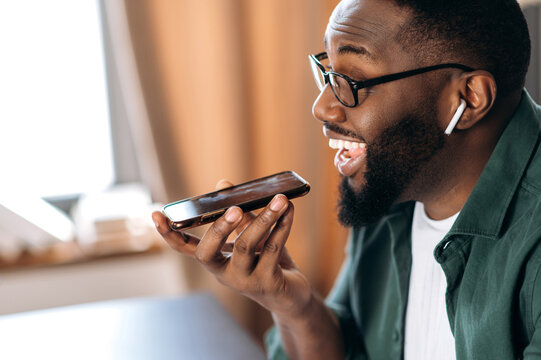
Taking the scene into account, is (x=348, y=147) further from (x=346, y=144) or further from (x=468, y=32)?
(x=468, y=32)

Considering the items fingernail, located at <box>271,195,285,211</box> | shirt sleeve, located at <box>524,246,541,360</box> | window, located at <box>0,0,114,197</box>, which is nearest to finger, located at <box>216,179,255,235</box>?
fingernail, located at <box>271,195,285,211</box>

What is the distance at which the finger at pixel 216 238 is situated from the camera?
797mm

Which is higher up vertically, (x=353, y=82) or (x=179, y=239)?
Result: (x=353, y=82)

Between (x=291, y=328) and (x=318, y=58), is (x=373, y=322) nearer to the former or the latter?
(x=291, y=328)

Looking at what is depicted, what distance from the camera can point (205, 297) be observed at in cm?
140

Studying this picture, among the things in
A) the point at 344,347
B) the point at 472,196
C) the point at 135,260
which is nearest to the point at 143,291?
the point at 135,260

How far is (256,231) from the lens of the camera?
31.8 inches

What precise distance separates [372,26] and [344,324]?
25.4 inches

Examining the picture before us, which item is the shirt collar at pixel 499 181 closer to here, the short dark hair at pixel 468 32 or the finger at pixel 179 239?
the short dark hair at pixel 468 32

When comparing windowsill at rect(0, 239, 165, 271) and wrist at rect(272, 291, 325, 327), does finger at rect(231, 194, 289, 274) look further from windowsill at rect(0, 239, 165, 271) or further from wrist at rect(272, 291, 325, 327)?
windowsill at rect(0, 239, 165, 271)

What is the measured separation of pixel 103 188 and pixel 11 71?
1.83ft

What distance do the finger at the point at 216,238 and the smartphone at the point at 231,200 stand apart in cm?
3

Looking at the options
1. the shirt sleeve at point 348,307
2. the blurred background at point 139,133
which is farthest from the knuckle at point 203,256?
the blurred background at point 139,133

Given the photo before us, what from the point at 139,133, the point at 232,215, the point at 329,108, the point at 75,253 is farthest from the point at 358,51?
the point at 75,253
